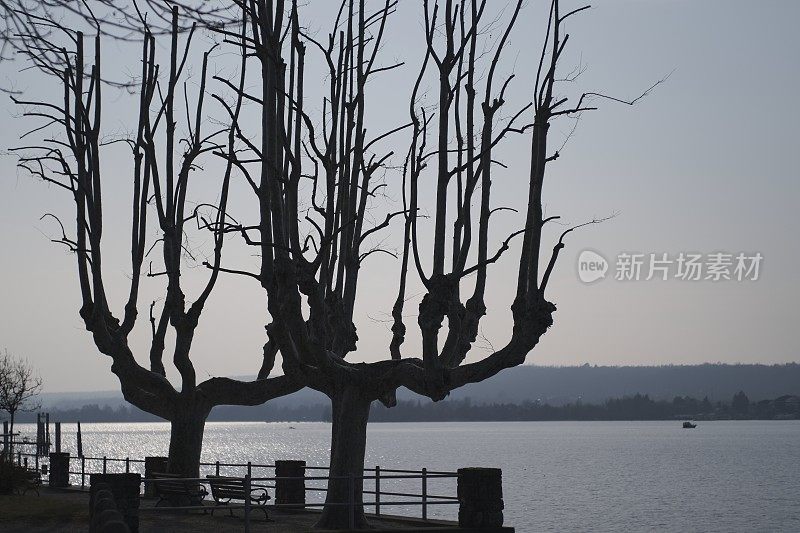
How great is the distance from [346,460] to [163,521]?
4596 millimetres

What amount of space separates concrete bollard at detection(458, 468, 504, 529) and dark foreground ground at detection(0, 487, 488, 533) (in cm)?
38

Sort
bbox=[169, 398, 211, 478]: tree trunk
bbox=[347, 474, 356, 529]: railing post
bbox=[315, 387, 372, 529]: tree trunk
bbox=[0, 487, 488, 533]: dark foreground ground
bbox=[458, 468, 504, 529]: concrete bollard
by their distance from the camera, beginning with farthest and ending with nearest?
bbox=[169, 398, 211, 478]: tree trunk
bbox=[0, 487, 488, 533]: dark foreground ground
bbox=[315, 387, 372, 529]: tree trunk
bbox=[347, 474, 356, 529]: railing post
bbox=[458, 468, 504, 529]: concrete bollard

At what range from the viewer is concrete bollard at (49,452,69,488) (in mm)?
34094

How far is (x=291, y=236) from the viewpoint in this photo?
62.3 ft

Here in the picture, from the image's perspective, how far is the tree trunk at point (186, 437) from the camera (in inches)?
1117

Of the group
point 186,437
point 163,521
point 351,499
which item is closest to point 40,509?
point 163,521

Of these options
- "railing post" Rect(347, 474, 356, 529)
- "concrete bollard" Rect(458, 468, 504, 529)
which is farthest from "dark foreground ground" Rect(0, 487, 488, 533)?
"railing post" Rect(347, 474, 356, 529)

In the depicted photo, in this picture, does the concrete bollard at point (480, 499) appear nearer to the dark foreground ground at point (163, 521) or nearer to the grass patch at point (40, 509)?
the dark foreground ground at point (163, 521)

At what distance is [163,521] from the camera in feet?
74.0

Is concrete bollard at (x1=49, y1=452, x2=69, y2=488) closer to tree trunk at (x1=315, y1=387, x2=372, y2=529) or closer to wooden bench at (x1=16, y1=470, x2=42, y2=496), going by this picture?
wooden bench at (x1=16, y1=470, x2=42, y2=496)

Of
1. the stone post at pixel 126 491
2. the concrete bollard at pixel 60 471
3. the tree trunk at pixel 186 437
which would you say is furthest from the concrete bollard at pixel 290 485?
the concrete bollard at pixel 60 471

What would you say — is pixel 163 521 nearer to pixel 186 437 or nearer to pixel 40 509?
pixel 40 509

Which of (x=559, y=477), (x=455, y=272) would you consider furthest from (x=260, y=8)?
(x=559, y=477)

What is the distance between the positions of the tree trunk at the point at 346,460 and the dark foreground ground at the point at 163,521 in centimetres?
60
